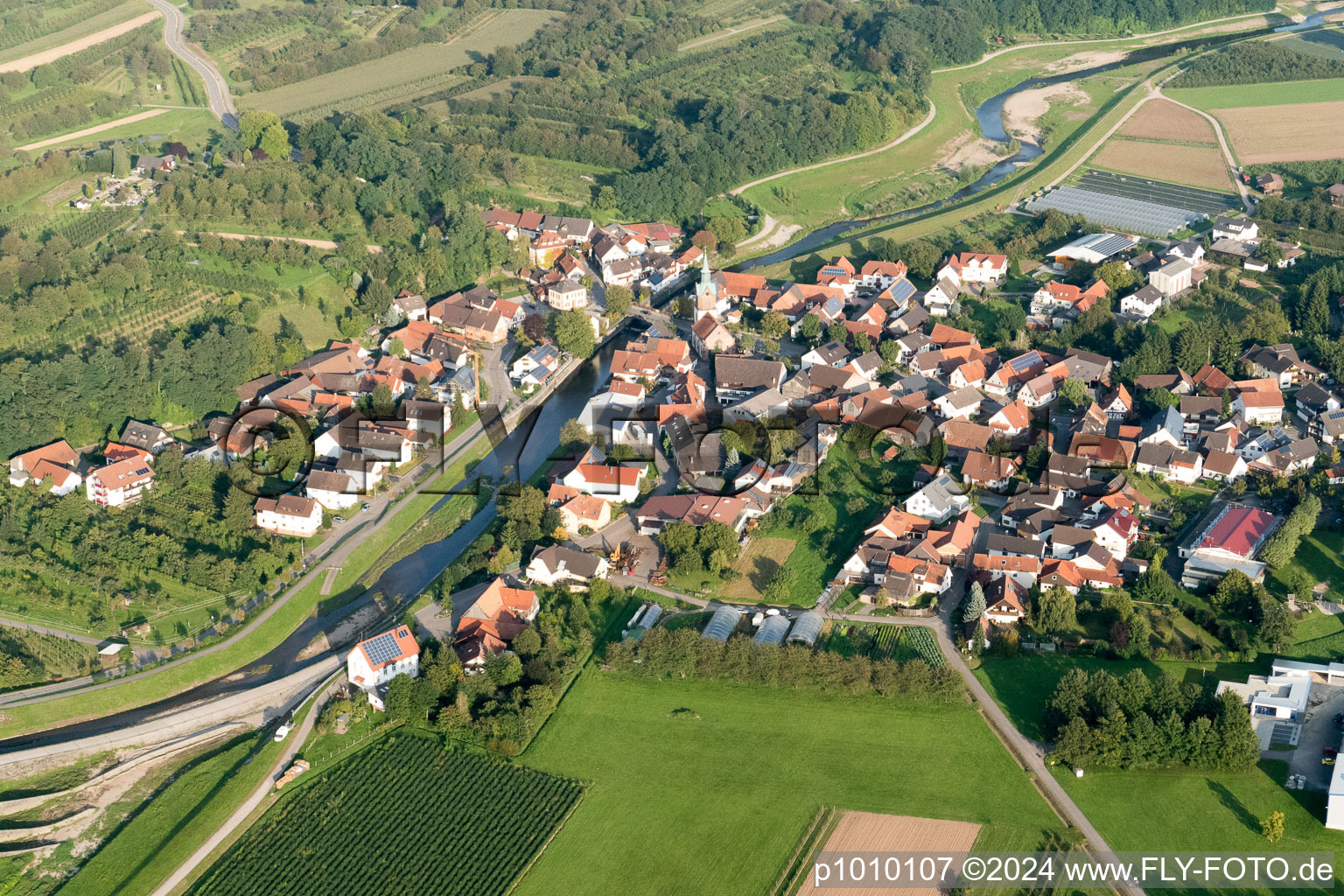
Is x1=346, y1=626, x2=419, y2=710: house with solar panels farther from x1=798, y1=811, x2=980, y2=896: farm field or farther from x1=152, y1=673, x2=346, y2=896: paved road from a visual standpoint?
x1=798, y1=811, x2=980, y2=896: farm field

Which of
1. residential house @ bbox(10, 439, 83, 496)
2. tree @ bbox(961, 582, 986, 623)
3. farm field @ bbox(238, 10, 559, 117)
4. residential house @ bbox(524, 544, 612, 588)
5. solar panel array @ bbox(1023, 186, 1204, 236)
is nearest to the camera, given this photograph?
tree @ bbox(961, 582, 986, 623)

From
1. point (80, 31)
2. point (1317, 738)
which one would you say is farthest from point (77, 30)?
point (1317, 738)

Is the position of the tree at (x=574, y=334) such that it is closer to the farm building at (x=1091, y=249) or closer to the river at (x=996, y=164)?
the river at (x=996, y=164)

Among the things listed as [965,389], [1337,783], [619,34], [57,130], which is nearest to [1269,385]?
[965,389]

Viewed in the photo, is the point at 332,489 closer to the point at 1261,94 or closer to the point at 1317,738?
the point at 1317,738

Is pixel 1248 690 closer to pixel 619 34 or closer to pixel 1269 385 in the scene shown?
pixel 1269 385

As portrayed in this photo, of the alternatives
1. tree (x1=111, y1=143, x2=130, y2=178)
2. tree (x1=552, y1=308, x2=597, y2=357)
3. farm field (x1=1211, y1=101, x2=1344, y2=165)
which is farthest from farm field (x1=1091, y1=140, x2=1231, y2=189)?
tree (x1=111, y1=143, x2=130, y2=178)
